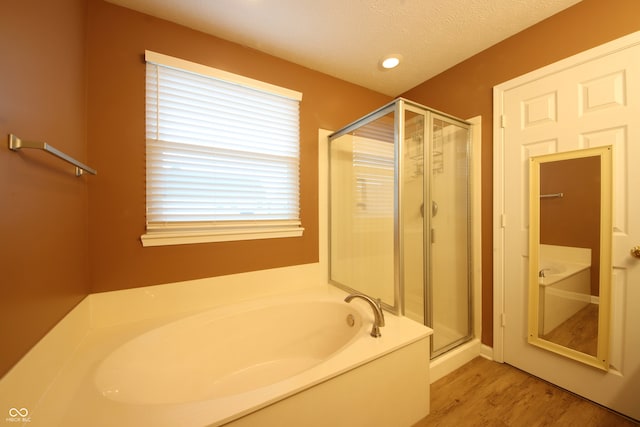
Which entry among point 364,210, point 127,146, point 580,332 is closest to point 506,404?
point 580,332

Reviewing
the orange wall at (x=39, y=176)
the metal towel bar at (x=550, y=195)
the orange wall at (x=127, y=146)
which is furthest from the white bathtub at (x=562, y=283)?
the orange wall at (x=39, y=176)

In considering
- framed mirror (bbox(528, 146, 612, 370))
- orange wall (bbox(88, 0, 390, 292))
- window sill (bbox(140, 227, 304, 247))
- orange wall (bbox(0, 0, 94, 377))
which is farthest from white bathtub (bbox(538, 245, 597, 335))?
orange wall (bbox(0, 0, 94, 377))

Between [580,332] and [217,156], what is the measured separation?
256 centimetres

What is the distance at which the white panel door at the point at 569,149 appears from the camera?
1166mm

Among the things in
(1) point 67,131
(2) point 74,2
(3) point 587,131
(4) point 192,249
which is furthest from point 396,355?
(2) point 74,2

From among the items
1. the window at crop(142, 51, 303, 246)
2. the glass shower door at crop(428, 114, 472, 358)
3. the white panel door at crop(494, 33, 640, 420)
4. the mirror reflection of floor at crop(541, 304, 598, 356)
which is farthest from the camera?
the glass shower door at crop(428, 114, 472, 358)

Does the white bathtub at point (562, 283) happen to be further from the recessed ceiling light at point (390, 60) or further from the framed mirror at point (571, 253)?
the recessed ceiling light at point (390, 60)

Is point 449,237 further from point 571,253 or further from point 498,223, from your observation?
point 571,253

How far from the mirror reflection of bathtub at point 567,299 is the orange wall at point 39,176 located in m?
2.56

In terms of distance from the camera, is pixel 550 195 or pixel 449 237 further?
pixel 449 237

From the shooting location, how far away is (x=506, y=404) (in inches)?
51.0

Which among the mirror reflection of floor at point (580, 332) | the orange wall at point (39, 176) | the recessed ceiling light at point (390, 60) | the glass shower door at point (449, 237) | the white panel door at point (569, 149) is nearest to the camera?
the orange wall at point (39, 176)

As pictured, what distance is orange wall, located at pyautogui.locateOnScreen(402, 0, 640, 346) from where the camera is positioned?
1229 mm

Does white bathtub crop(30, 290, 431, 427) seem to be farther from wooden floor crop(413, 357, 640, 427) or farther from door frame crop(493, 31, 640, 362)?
door frame crop(493, 31, 640, 362)
